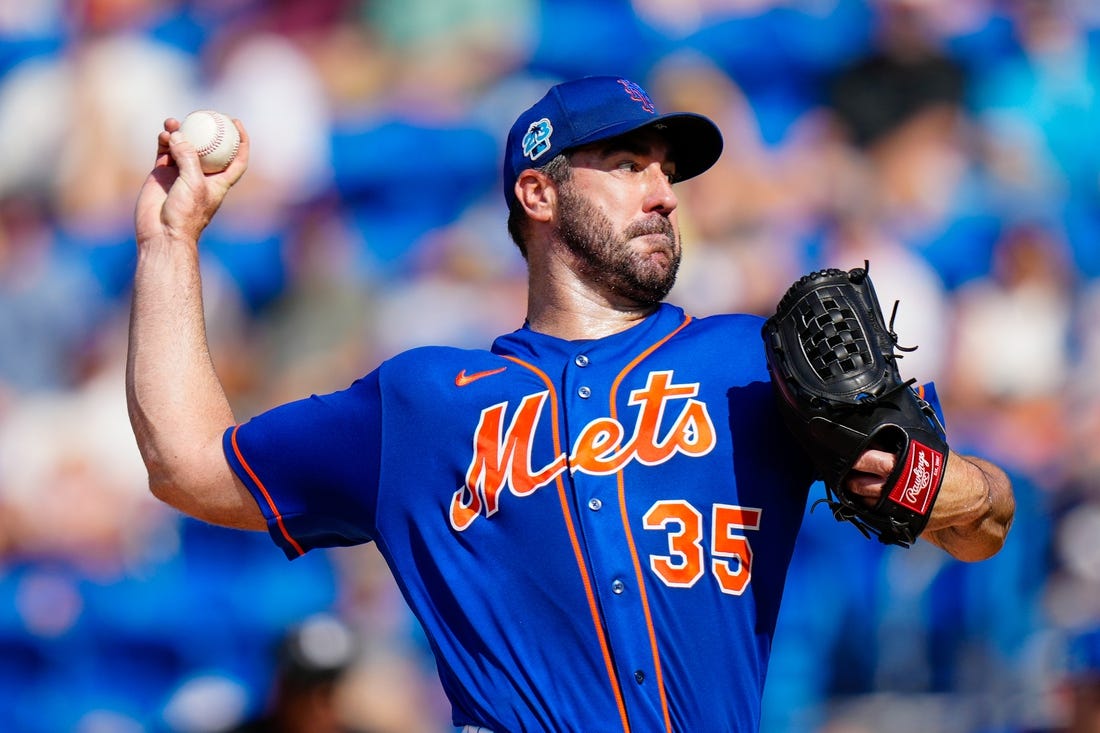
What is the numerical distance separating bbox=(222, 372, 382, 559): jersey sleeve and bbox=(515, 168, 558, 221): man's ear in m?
0.61

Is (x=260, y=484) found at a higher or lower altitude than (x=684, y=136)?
lower

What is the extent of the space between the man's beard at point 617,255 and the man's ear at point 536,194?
8 centimetres

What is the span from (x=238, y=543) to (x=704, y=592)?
4000 mm

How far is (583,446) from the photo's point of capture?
2844 millimetres

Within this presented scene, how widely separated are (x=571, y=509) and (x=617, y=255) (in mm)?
652

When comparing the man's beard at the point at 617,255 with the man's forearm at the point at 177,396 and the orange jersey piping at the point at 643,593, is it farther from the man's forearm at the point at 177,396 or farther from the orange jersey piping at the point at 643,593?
the man's forearm at the point at 177,396

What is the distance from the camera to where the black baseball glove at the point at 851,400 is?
2568mm

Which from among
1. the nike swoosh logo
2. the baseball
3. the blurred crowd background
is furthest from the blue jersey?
the blurred crowd background

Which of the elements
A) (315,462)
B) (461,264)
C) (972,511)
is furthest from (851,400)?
(461,264)

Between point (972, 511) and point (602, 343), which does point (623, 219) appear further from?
point (972, 511)

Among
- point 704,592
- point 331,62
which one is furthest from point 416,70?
point 704,592

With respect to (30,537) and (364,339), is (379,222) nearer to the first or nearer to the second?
(364,339)

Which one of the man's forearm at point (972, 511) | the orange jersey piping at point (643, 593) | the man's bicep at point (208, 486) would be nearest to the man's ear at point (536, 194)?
the orange jersey piping at point (643, 593)

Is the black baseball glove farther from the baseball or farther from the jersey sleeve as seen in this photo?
the baseball
